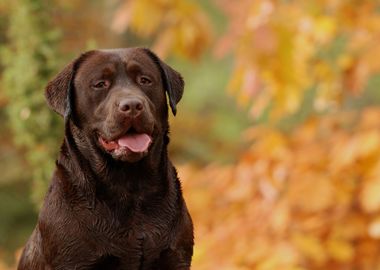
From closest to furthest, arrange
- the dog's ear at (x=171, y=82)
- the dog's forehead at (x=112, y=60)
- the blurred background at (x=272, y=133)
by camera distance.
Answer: the dog's forehead at (x=112, y=60)
the dog's ear at (x=171, y=82)
the blurred background at (x=272, y=133)

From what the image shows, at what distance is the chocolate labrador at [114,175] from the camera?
3.86 m

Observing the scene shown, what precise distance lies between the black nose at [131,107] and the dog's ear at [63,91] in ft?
1.01

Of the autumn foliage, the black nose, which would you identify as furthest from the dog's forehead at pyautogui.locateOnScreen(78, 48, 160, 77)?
the autumn foliage

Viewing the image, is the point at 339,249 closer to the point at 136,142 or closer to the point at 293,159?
the point at 293,159

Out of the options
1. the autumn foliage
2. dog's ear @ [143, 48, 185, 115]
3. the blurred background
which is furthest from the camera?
the autumn foliage

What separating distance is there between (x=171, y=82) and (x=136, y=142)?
0.40m

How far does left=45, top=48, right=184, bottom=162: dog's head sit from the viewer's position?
381 centimetres

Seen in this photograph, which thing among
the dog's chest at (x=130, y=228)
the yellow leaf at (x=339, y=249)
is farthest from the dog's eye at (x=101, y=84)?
the yellow leaf at (x=339, y=249)

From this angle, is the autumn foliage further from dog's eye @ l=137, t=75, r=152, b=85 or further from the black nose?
the black nose

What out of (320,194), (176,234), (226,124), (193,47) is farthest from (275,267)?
(226,124)

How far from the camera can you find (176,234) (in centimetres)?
403

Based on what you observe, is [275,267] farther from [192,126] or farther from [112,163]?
[192,126]

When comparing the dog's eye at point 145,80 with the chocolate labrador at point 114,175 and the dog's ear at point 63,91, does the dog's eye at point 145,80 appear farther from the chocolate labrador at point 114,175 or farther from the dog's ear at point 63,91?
the dog's ear at point 63,91

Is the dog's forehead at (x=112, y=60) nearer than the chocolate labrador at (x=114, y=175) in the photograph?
No
